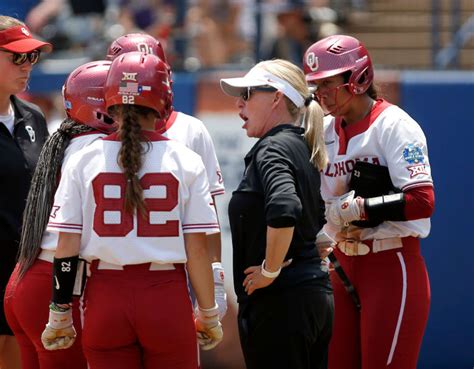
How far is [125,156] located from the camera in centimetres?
352

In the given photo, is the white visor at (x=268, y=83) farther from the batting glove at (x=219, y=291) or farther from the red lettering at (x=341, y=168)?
the batting glove at (x=219, y=291)

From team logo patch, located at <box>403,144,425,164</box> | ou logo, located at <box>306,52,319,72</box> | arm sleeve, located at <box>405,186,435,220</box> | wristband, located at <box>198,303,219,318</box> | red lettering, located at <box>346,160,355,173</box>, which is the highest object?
ou logo, located at <box>306,52,319,72</box>

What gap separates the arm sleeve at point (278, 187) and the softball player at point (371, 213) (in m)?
0.63

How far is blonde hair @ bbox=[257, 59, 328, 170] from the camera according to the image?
4.18m

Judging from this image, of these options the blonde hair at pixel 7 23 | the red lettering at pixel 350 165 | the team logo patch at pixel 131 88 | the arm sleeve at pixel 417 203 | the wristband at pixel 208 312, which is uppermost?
the team logo patch at pixel 131 88

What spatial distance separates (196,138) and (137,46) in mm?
574

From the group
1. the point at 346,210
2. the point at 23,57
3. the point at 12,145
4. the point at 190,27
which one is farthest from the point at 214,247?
the point at 190,27

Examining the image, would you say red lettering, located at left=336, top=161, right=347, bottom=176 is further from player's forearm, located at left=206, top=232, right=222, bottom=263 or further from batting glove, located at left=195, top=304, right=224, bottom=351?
batting glove, located at left=195, top=304, right=224, bottom=351

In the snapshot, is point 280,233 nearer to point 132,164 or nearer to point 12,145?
point 132,164

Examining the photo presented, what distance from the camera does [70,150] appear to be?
13.2ft

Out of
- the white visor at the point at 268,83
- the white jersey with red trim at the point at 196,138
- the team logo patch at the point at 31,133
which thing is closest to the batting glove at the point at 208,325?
the white jersey with red trim at the point at 196,138

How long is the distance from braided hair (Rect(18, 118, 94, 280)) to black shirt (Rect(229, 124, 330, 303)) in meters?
0.78

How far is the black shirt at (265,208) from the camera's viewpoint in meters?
4.00

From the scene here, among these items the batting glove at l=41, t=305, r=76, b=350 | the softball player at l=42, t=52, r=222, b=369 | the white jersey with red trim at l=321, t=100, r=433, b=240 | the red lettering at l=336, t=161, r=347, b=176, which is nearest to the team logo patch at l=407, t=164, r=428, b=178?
the white jersey with red trim at l=321, t=100, r=433, b=240
